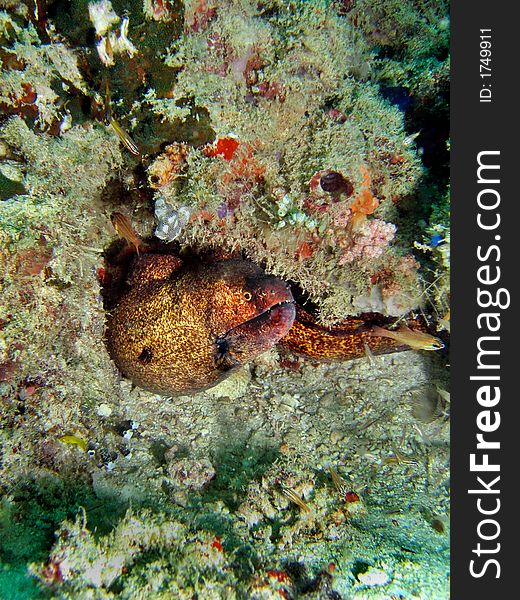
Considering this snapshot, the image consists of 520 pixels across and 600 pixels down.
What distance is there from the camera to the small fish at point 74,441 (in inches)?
104

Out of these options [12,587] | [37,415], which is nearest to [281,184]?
[37,415]

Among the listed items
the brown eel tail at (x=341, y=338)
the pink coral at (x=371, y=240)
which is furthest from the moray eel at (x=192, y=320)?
the pink coral at (x=371, y=240)

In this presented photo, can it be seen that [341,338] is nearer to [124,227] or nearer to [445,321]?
[445,321]

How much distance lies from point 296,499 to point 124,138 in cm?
272

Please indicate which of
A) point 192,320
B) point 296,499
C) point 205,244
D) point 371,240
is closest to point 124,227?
point 205,244

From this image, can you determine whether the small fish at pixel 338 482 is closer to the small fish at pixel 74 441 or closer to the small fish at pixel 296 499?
the small fish at pixel 296 499

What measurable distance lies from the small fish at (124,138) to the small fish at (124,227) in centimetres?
64

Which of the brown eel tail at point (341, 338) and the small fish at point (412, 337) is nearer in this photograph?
the small fish at point (412, 337)

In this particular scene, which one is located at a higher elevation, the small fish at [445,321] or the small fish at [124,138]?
the small fish at [124,138]

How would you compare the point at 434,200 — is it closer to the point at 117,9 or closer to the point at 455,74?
the point at 455,74

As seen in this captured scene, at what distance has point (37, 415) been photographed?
104 inches

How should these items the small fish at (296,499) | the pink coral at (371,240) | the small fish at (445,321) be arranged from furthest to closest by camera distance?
1. the small fish at (445,321)
2. the pink coral at (371,240)
3. the small fish at (296,499)

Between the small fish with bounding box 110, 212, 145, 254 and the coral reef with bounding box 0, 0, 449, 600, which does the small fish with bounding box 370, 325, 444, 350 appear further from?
the small fish with bounding box 110, 212, 145, 254

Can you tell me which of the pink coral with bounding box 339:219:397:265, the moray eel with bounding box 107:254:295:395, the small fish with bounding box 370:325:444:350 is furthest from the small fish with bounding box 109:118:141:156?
the small fish with bounding box 370:325:444:350
